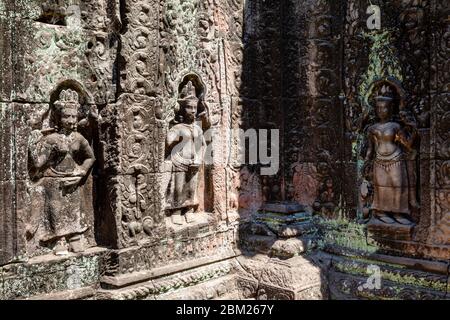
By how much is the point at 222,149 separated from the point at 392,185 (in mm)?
1947

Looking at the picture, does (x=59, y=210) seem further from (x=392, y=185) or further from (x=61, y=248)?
(x=392, y=185)

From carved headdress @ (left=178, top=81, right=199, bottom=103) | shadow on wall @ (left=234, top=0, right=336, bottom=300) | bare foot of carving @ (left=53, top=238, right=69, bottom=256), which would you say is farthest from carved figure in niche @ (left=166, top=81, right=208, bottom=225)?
bare foot of carving @ (left=53, top=238, right=69, bottom=256)

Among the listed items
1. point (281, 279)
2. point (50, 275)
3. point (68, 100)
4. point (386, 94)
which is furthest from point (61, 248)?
point (386, 94)

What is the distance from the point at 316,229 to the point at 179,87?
243cm

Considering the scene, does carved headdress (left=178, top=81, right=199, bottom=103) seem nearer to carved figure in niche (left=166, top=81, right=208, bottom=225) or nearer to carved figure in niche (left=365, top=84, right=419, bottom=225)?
carved figure in niche (left=166, top=81, right=208, bottom=225)

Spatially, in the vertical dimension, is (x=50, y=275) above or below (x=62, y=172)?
below

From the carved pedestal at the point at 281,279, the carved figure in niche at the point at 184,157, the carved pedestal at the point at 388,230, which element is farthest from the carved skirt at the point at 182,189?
the carved pedestal at the point at 388,230

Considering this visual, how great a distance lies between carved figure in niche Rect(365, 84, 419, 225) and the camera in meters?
4.62

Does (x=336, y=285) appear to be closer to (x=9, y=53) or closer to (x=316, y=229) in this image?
(x=316, y=229)

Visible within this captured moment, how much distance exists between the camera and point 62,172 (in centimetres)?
408

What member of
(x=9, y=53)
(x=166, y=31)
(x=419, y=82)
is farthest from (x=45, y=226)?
(x=419, y=82)

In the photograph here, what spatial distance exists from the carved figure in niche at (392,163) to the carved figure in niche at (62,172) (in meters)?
3.03

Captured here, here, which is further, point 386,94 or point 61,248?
point 386,94

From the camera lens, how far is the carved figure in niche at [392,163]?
462 cm
